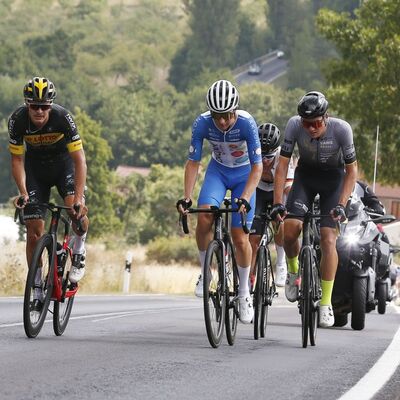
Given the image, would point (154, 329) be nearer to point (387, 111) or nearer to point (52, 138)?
point (52, 138)

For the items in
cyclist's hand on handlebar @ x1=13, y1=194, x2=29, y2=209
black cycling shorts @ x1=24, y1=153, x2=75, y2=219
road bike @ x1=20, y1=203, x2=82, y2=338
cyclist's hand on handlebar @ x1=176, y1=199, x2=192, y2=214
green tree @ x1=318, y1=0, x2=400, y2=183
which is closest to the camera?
road bike @ x1=20, y1=203, x2=82, y2=338

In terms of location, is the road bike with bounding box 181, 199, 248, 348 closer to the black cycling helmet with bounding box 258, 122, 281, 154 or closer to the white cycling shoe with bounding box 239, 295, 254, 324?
the white cycling shoe with bounding box 239, 295, 254, 324

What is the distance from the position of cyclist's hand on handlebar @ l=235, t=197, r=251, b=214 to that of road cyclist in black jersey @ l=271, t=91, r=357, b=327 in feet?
1.52

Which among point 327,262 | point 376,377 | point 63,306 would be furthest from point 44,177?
point 376,377

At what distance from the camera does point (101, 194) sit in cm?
9806

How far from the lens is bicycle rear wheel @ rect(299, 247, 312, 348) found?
11703 mm

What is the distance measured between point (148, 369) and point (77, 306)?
8492 mm

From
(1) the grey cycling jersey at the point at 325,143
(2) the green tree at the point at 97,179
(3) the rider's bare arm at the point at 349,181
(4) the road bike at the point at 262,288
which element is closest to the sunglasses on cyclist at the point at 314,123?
(1) the grey cycling jersey at the point at 325,143

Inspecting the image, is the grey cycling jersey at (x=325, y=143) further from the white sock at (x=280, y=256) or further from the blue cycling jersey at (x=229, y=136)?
the white sock at (x=280, y=256)

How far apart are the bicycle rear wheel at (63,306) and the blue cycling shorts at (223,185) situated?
1.29 meters

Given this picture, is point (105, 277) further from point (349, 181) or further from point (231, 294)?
point (231, 294)

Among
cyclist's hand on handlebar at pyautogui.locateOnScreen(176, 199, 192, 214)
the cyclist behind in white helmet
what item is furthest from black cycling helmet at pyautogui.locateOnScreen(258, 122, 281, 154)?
cyclist's hand on handlebar at pyautogui.locateOnScreen(176, 199, 192, 214)

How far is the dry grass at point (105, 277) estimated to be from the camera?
24922mm

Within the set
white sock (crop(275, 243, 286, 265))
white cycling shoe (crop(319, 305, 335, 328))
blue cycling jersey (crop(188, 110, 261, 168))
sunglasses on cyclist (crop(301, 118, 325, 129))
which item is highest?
sunglasses on cyclist (crop(301, 118, 325, 129))
